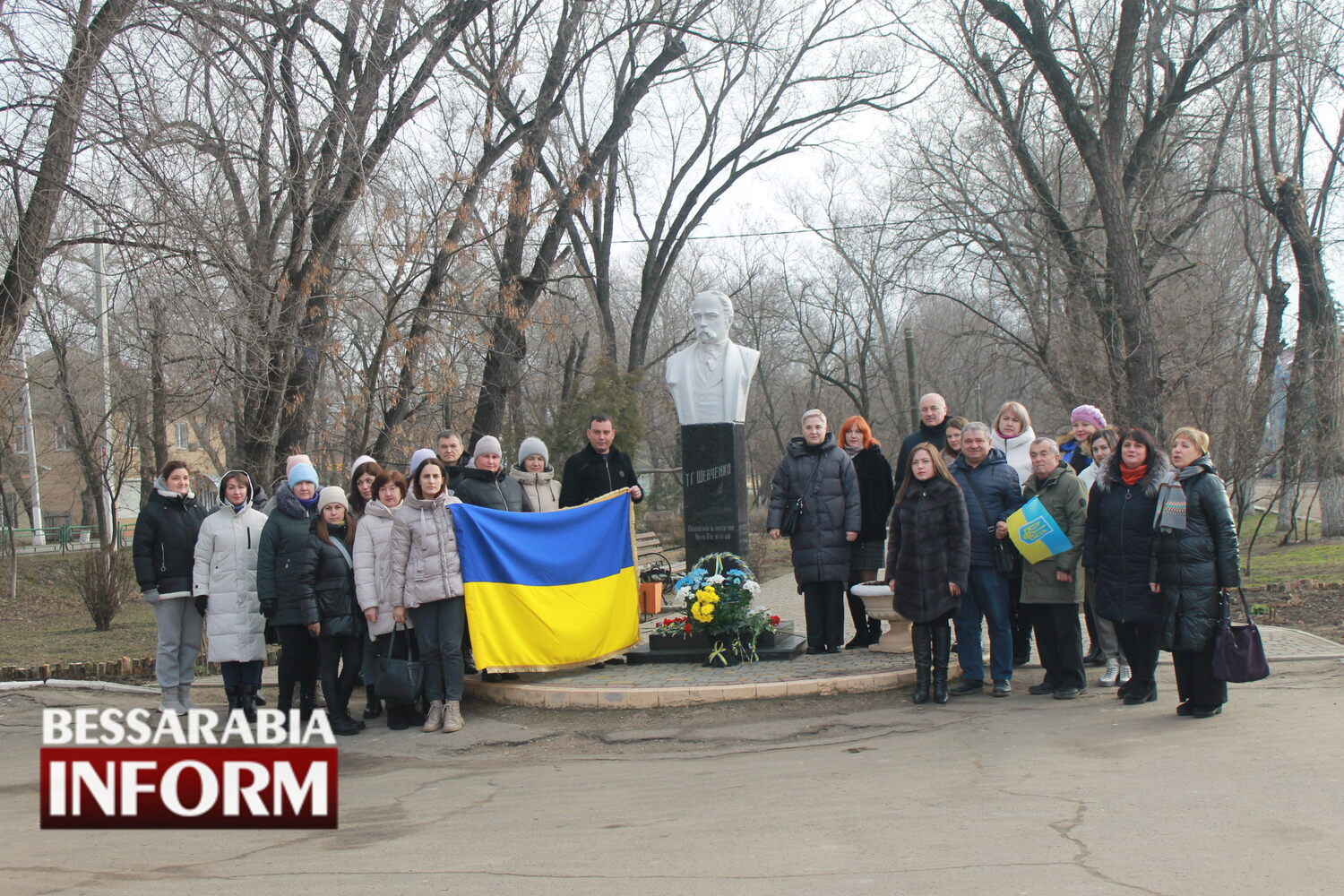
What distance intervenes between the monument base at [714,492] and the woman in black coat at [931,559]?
2.23 metres

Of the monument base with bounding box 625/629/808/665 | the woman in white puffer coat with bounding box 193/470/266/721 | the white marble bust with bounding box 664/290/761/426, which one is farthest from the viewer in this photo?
the white marble bust with bounding box 664/290/761/426

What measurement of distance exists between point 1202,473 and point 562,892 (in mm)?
4960

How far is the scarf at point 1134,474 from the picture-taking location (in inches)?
301

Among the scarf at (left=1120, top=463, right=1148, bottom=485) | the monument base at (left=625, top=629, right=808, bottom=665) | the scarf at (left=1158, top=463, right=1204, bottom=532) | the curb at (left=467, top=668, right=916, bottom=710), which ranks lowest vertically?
the curb at (left=467, top=668, right=916, bottom=710)


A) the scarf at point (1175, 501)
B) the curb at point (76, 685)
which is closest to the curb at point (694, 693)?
the scarf at point (1175, 501)

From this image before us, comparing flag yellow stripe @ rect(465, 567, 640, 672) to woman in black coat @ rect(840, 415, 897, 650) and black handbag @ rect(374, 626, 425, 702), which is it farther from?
woman in black coat @ rect(840, 415, 897, 650)

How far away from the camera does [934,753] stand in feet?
21.8

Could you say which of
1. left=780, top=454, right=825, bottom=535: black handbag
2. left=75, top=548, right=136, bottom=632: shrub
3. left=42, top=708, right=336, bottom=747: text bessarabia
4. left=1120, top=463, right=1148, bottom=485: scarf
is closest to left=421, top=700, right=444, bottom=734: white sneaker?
left=42, top=708, right=336, bottom=747: text bessarabia

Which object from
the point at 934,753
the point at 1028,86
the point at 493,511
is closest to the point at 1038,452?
the point at 934,753

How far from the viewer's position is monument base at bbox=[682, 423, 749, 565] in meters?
10.2

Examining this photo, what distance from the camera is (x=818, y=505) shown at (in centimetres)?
934

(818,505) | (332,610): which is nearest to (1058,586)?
(818,505)

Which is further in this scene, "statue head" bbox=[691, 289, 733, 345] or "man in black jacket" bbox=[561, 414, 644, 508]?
"statue head" bbox=[691, 289, 733, 345]

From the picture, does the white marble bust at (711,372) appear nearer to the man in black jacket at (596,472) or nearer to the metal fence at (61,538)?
the man in black jacket at (596,472)
